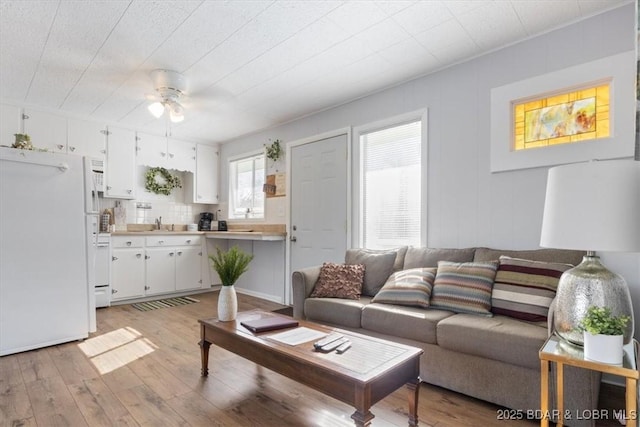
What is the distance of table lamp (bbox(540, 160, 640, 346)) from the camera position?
3.87 feet

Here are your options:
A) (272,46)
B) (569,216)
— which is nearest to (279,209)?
(272,46)

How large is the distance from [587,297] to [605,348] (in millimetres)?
206

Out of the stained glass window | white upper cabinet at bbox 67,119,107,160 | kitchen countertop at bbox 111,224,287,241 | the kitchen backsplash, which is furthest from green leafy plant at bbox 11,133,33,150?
the stained glass window

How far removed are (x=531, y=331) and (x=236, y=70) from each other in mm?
2971

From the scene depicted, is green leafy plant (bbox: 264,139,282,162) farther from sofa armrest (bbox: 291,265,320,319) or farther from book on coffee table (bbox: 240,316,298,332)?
book on coffee table (bbox: 240,316,298,332)

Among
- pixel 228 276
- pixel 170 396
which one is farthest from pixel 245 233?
pixel 170 396

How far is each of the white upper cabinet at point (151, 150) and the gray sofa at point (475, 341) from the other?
3663mm

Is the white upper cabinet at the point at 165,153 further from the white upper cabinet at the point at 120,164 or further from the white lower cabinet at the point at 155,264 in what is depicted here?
the white lower cabinet at the point at 155,264

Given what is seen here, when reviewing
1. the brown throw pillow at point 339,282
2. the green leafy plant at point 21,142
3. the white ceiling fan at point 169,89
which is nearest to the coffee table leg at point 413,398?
the brown throw pillow at point 339,282

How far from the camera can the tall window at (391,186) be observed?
3287mm

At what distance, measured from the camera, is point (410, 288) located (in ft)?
8.18

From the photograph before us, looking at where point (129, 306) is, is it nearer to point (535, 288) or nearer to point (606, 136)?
point (535, 288)

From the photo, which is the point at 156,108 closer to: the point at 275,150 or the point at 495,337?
the point at 275,150

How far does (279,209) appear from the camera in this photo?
4.71 metres
